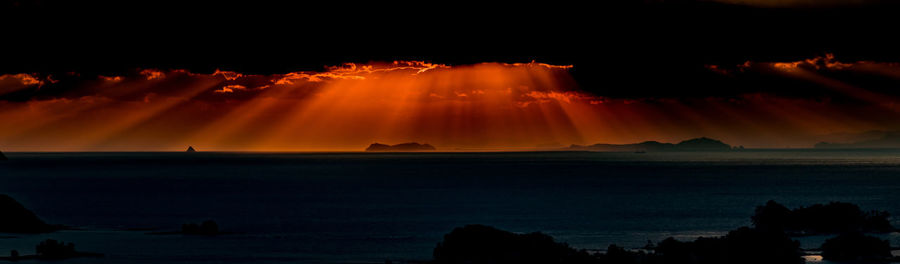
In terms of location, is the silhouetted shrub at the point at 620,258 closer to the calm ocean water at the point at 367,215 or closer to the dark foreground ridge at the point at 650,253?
the dark foreground ridge at the point at 650,253

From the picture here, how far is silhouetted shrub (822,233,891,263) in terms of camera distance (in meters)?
51.4

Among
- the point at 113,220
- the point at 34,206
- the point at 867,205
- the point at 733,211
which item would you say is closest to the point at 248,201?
the point at 34,206

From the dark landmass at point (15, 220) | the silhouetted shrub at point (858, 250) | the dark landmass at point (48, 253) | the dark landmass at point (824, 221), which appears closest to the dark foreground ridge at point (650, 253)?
the silhouetted shrub at point (858, 250)

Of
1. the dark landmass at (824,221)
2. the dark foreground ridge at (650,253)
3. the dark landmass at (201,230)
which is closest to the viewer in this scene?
the dark foreground ridge at (650,253)

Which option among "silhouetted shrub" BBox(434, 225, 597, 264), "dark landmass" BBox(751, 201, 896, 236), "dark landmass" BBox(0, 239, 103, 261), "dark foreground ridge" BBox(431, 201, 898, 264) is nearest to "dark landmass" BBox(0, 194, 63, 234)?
"dark landmass" BBox(0, 239, 103, 261)

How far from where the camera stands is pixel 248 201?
4744 inches

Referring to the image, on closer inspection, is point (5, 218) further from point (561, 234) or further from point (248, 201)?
point (248, 201)

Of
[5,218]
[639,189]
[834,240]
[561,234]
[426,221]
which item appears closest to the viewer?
[834,240]

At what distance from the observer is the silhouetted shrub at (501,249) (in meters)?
46.1

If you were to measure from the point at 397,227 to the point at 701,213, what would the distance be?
30.4 meters

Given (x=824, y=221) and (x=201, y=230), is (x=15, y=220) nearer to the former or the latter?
(x=201, y=230)

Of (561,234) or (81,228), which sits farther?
(81,228)

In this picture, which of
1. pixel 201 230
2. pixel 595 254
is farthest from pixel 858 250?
pixel 201 230

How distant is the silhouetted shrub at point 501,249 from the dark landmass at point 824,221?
23.7 meters
